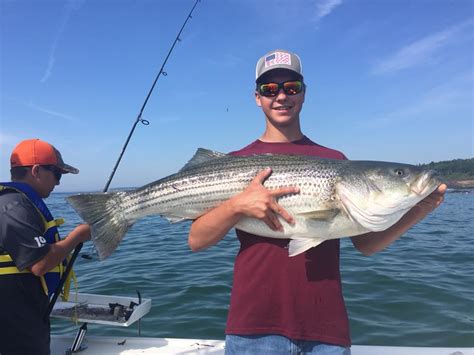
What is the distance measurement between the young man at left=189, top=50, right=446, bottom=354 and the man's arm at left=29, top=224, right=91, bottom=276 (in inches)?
74.6

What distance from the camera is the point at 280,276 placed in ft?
8.94

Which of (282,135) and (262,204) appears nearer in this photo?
(262,204)

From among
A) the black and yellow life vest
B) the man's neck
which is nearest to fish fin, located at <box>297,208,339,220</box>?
the man's neck

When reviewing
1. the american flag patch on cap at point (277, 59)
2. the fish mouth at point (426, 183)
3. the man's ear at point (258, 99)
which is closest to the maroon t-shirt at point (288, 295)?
the fish mouth at point (426, 183)

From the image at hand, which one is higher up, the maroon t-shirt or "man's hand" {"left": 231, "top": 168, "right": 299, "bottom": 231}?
"man's hand" {"left": 231, "top": 168, "right": 299, "bottom": 231}

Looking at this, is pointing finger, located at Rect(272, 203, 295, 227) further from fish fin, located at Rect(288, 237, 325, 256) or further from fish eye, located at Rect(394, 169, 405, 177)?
fish eye, located at Rect(394, 169, 405, 177)

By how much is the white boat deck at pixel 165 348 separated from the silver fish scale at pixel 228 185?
196 cm

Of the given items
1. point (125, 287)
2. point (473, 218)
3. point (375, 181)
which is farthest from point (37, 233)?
point (473, 218)

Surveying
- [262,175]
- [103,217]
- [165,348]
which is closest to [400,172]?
[262,175]

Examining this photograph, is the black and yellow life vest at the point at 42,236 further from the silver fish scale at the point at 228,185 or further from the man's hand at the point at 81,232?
the silver fish scale at the point at 228,185

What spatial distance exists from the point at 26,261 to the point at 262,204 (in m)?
2.64

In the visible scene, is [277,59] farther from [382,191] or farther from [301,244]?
[301,244]

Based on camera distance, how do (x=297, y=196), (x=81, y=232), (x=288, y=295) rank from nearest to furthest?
(x=288, y=295) → (x=297, y=196) → (x=81, y=232)

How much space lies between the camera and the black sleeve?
375 centimetres
